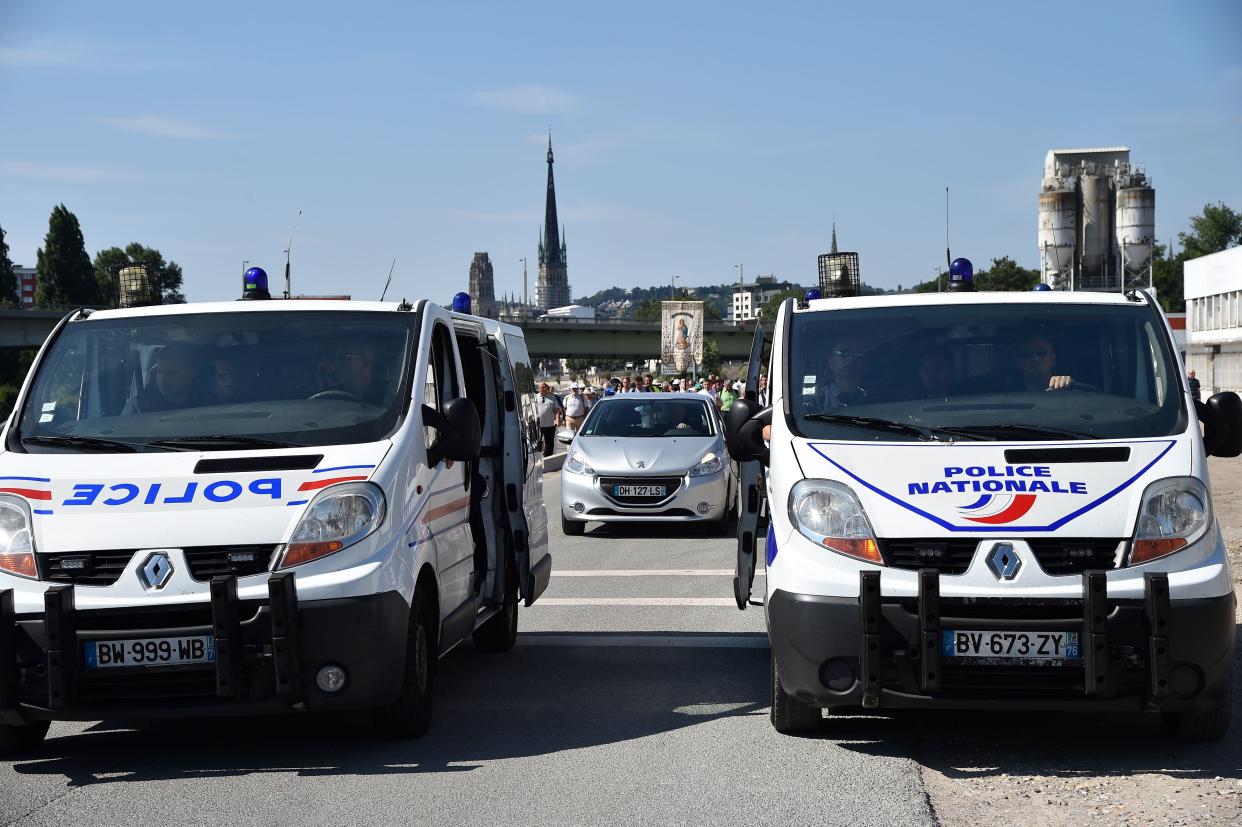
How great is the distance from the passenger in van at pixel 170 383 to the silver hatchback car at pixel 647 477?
936 cm

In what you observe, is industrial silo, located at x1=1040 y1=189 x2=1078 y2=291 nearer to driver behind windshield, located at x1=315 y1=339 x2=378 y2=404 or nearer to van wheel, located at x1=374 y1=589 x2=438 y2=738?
driver behind windshield, located at x1=315 y1=339 x2=378 y2=404

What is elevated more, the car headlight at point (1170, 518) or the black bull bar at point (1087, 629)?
the car headlight at point (1170, 518)

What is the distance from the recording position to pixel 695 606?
11.0 meters

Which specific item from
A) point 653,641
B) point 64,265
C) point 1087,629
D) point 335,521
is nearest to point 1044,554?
point 1087,629

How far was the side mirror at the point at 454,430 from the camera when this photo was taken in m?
6.97

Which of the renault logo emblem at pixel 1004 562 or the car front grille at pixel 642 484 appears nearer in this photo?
the renault logo emblem at pixel 1004 562

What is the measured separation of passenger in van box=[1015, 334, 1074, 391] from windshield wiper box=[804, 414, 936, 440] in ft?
2.08

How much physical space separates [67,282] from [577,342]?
3232 centimetres

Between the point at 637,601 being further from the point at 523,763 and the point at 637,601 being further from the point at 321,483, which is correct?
the point at 321,483

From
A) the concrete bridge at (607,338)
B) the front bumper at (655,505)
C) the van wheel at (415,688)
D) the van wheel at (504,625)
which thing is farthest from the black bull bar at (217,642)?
the concrete bridge at (607,338)

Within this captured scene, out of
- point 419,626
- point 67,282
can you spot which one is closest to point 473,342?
point 419,626

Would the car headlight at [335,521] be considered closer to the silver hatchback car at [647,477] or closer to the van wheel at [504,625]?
the van wheel at [504,625]

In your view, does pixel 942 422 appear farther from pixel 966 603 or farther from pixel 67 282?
pixel 67 282

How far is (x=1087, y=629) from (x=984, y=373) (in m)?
1.53
